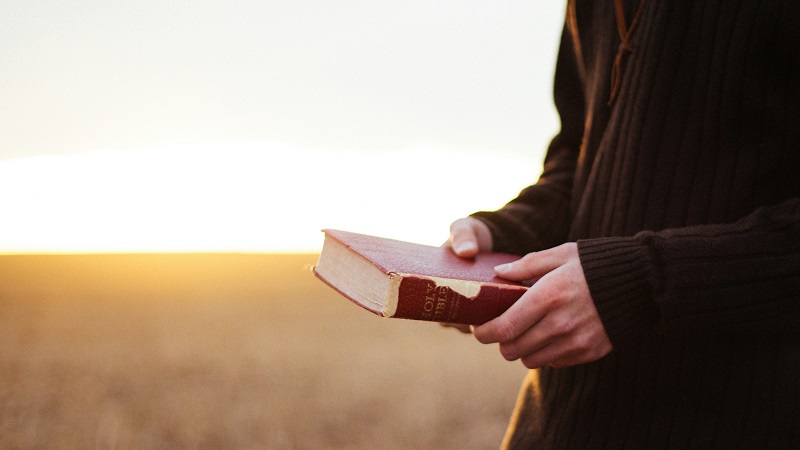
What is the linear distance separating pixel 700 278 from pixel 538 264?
0.13 m

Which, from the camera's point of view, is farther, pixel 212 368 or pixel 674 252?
pixel 212 368

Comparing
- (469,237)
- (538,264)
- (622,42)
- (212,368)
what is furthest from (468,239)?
(212,368)

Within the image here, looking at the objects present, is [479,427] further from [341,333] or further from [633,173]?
[633,173]

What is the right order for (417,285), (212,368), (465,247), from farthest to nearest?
(212,368) → (465,247) → (417,285)

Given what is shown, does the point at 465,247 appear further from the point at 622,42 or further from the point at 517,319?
the point at 622,42

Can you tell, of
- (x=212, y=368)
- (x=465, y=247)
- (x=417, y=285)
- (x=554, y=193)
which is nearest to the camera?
(x=417, y=285)

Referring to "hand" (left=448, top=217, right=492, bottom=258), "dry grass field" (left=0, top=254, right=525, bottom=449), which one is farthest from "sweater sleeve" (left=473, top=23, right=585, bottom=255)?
"dry grass field" (left=0, top=254, right=525, bottom=449)

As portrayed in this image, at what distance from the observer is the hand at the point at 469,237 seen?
667 millimetres

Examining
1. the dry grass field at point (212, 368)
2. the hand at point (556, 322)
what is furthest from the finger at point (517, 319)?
the dry grass field at point (212, 368)

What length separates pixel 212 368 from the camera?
279cm

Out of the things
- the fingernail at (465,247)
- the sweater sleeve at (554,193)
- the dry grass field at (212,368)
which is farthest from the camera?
the dry grass field at (212,368)

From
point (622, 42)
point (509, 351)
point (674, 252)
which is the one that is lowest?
point (509, 351)

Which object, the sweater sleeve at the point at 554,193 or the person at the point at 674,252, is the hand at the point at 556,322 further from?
the sweater sleeve at the point at 554,193

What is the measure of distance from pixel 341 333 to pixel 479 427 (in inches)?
41.1
